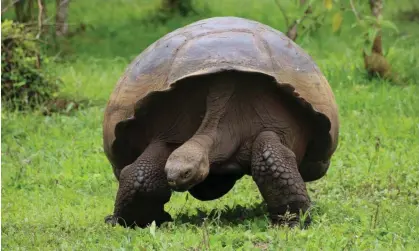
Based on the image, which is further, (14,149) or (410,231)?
(14,149)

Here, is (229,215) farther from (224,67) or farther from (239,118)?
(224,67)

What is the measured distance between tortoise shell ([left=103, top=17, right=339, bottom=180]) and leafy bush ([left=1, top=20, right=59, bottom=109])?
14.4ft

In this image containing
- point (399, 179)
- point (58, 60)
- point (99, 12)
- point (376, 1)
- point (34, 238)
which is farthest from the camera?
point (99, 12)

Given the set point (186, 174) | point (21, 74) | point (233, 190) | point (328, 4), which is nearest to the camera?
point (186, 174)

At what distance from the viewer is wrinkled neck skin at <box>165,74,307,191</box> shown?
16.1 ft

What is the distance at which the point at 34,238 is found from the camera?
505 centimetres

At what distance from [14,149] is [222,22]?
11.6 ft

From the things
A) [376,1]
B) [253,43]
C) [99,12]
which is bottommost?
[99,12]

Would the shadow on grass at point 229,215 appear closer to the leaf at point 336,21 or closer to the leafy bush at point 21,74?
the leaf at point 336,21

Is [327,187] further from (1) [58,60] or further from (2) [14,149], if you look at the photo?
(1) [58,60]

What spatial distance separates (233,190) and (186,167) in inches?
88.8

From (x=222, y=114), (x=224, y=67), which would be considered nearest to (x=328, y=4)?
(x=224, y=67)

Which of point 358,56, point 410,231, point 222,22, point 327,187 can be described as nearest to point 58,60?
point 358,56

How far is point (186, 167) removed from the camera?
14.8ft
